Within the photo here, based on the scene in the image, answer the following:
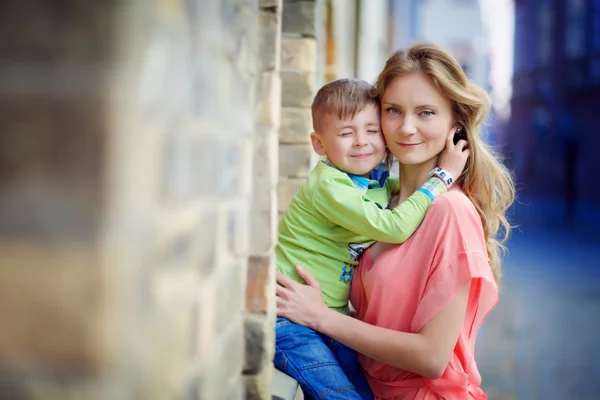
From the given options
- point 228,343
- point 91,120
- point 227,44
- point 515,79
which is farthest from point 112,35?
point 515,79

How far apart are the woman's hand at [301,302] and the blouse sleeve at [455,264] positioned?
0.94ft

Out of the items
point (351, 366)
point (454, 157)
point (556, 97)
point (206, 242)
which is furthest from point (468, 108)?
point (556, 97)

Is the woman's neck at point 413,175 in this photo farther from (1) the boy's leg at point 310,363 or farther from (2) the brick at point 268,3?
(2) the brick at point 268,3

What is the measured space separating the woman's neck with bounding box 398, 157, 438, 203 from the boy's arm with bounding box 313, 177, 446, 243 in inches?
4.5

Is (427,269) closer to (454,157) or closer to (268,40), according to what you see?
(454,157)

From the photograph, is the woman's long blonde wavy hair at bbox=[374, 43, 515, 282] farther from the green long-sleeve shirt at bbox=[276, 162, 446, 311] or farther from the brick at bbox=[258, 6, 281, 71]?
the brick at bbox=[258, 6, 281, 71]

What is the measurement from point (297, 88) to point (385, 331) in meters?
1.45

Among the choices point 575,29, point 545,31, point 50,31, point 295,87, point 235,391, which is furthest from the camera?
point 545,31

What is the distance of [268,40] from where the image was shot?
4.94 feet

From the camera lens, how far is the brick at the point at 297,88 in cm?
311

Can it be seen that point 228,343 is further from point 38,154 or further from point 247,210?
point 38,154

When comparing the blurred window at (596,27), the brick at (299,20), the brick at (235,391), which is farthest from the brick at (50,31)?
the blurred window at (596,27)

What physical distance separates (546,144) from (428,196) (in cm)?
3054

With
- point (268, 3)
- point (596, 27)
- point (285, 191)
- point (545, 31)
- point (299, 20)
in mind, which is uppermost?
point (545, 31)
